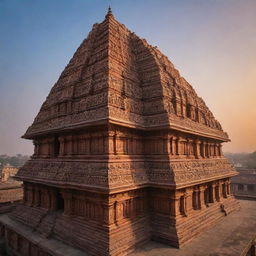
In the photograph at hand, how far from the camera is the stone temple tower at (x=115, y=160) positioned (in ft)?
28.6

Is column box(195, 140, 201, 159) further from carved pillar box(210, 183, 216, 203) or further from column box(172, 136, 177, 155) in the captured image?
column box(172, 136, 177, 155)

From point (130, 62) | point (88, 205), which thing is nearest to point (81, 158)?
point (88, 205)

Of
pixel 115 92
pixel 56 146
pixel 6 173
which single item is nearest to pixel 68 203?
pixel 56 146

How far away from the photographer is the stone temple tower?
8719mm

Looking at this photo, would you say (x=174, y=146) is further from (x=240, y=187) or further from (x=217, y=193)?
(x=240, y=187)

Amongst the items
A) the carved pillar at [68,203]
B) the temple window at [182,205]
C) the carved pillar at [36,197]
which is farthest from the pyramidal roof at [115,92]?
the temple window at [182,205]

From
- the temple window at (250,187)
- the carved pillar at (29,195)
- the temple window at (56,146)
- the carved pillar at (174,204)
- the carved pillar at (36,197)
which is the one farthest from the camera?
the temple window at (250,187)

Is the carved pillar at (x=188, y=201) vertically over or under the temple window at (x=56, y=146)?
under

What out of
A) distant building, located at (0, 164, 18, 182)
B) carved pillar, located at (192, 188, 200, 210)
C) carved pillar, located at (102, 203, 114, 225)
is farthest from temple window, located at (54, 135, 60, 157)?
distant building, located at (0, 164, 18, 182)

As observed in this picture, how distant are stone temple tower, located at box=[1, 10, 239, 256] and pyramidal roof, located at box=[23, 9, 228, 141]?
59 millimetres

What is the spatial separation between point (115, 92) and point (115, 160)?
3.10m

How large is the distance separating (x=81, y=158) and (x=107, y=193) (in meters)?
2.87

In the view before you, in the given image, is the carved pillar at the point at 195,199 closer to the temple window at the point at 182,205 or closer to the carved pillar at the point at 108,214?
the temple window at the point at 182,205

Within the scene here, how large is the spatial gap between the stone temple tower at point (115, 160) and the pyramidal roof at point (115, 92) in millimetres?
59
